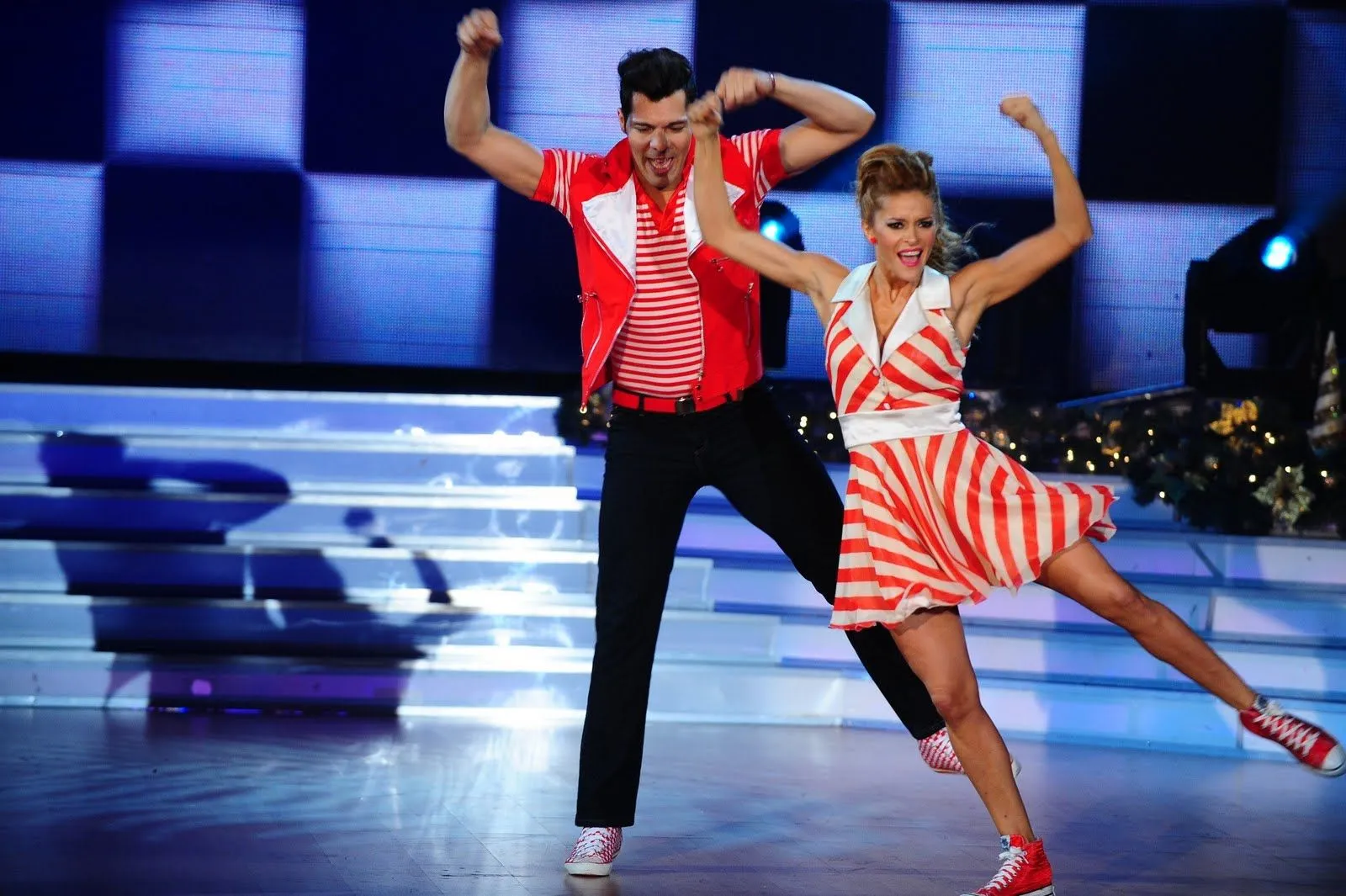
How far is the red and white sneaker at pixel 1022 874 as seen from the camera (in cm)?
302

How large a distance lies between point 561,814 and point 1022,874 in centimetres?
132

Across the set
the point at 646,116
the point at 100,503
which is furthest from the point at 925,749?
the point at 100,503

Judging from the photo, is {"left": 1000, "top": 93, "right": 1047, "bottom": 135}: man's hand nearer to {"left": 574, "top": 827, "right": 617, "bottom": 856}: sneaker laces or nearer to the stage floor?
the stage floor

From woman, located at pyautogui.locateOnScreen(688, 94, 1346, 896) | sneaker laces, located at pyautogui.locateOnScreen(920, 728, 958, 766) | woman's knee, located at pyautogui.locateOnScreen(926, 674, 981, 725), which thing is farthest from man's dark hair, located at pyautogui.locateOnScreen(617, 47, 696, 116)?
sneaker laces, located at pyautogui.locateOnScreen(920, 728, 958, 766)

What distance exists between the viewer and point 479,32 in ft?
10.8

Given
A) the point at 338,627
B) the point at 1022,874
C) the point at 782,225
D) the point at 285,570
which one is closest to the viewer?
the point at 1022,874

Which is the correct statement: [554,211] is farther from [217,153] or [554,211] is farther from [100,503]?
[100,503]

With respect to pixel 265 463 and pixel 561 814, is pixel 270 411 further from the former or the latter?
pixel 561 814

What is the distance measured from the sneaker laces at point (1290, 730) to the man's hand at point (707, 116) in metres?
1.56

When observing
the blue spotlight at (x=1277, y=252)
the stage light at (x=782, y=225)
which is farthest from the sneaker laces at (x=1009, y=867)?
the blue spotlight at (x=1277, y=252)

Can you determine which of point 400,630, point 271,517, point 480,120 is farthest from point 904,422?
point 271,517

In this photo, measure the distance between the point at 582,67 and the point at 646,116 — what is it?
167 inches

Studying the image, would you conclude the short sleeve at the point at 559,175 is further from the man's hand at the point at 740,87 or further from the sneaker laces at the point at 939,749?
the sneaker laces at the point at 939,749

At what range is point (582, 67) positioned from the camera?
744cm
